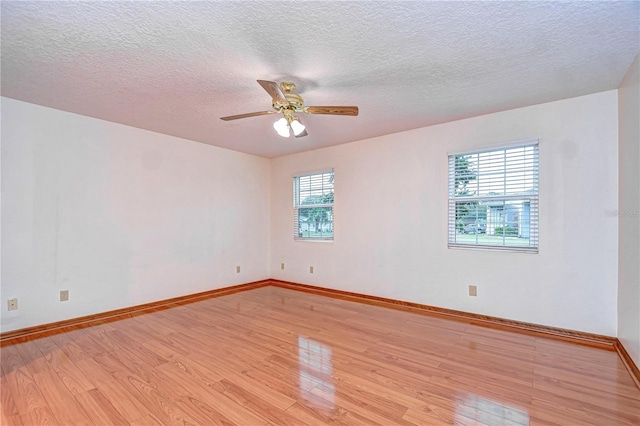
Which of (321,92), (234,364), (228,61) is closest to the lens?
(228,61)

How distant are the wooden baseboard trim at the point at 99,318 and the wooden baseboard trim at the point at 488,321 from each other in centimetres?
169

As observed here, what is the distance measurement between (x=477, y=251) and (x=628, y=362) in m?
1.46

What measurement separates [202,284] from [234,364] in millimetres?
2450

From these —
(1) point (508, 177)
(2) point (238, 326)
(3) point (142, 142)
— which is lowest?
(2) point (238, 326)

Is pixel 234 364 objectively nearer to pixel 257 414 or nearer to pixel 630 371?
pixel 257 414

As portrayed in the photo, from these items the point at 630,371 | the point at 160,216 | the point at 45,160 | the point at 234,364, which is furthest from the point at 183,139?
the point at 630,371

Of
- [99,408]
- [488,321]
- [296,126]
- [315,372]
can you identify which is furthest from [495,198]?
[99,408]

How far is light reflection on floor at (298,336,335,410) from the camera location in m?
1.94

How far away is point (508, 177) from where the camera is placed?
3.24m

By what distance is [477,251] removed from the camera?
3.41 meters

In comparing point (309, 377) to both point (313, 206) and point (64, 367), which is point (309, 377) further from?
point (313, 206)

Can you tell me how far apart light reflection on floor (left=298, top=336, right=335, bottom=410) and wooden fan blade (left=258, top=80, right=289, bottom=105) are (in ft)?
6.98

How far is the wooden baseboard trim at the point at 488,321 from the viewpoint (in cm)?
274

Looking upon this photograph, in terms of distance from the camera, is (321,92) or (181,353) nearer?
(181,353)
